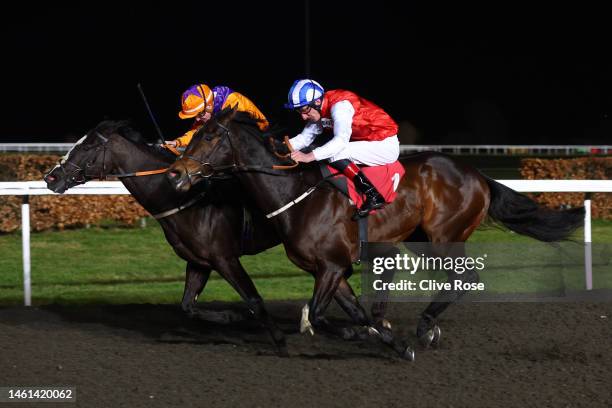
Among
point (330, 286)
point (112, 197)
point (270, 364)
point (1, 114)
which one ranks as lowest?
point (1, 114)

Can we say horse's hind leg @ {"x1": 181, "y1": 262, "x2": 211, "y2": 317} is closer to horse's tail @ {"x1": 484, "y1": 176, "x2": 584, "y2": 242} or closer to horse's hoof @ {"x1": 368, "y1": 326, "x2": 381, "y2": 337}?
horse's hoof @ {"x1": 368, "y1": 326, "x2": 381, "y2": 337}

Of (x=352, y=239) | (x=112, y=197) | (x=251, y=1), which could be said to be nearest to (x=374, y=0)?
(x=251, y=1)

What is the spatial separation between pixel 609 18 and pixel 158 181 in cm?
2430

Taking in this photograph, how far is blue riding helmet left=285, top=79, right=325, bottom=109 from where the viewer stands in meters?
4.75

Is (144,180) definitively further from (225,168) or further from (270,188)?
(270,188)

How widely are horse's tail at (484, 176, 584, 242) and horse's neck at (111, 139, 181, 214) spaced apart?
206 cm

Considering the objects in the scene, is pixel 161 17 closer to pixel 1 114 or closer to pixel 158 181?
pixel 1 114

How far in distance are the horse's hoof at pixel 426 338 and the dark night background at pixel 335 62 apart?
17902 mm

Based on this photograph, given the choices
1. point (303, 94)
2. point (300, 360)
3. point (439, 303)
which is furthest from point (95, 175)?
point (439, 303)

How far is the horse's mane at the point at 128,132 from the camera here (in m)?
5.18

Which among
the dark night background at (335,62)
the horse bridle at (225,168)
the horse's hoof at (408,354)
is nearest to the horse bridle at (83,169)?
the horse bridle at (225,168)

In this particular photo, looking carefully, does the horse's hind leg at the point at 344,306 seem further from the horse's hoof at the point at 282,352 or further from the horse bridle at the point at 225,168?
the horse bridle at the point at 225,168

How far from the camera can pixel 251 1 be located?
92.7 feet

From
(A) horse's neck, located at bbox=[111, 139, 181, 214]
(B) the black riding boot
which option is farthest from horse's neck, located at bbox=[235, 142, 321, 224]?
(A) horse's neck, located at bbox=[111, 139, 181, 214]
